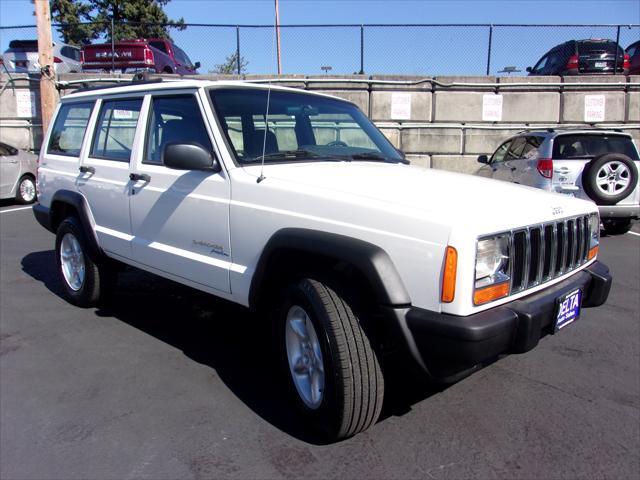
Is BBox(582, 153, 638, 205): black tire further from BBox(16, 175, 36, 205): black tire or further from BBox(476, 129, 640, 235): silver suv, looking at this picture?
BBox(16, 175, 36, 205): black tire

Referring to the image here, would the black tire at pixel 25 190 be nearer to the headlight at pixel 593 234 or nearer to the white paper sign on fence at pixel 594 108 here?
the headlight at pixel 593 234

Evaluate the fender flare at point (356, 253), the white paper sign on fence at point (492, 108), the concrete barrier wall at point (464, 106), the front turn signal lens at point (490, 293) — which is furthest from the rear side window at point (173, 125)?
the white paper sign on fence at point (492, 108)

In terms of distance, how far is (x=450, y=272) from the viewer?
2.24 meters

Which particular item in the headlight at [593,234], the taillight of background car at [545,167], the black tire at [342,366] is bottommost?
the black tire at [342,366]

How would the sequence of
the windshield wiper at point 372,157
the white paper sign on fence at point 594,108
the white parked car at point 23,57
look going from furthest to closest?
the white parked car at point 23,57, the white paper sign on fence at point 594,108, the windshield wiper at point 372,157

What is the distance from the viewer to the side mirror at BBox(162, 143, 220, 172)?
3078 mm

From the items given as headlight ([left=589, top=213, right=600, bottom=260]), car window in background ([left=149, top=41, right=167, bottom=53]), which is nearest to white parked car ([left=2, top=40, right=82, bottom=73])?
car window in background ([left=149, top=41, right=167, bottom=53])

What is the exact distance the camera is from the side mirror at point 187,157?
3078 millimetres

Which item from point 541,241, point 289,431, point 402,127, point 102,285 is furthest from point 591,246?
point 402,127

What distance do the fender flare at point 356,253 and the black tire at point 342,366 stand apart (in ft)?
0.69

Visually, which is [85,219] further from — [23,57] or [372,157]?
[23,57]

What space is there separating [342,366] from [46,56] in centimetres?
1249

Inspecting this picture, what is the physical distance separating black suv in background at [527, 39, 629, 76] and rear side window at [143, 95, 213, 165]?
12.8m

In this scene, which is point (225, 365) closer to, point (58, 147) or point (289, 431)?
point (289, 431)
